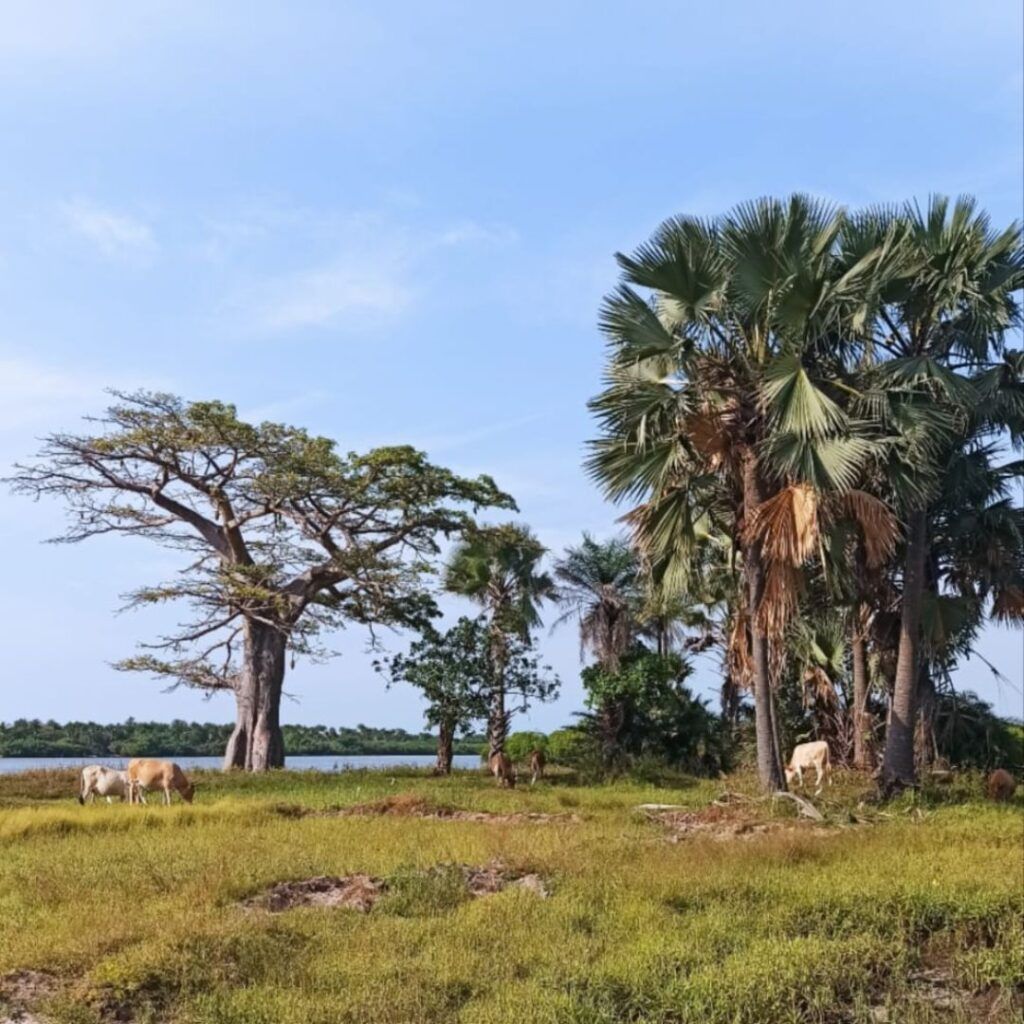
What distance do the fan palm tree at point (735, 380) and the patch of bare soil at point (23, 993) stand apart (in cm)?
1163

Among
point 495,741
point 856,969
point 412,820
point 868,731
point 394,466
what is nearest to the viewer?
point 856,969

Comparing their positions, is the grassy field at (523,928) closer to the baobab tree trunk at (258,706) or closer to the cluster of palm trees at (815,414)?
the cluster of palm trees at (815,414)

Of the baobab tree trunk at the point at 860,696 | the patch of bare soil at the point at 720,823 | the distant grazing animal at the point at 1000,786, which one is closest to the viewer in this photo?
the patch of bare soil at the point at 720,823

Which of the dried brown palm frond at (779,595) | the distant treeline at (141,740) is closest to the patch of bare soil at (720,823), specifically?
the dried brown palm frond at (779,595)

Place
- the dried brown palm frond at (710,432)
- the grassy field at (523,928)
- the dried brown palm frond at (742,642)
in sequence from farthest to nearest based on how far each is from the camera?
1. the dried brown palm frond at (742,642)
2. the dried brown palm frond at (710,432)
3. the grassy field at (523,928)

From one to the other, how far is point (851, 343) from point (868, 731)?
8135 mm

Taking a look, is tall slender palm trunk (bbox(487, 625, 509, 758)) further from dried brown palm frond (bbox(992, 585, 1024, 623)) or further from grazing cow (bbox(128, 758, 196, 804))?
dried brown palm frond (bbox(992, 585, 1024, 623))

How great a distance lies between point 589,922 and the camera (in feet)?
27.5

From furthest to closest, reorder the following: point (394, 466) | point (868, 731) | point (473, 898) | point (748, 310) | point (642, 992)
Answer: point (394, 466) < point (868, 731) < point (748, 310) < point (473, 898) < point (642, 992)

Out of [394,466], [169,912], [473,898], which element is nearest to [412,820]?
[473,898]

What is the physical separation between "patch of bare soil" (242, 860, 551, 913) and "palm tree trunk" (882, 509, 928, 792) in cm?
1012

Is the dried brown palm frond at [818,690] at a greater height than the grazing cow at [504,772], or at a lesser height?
greater

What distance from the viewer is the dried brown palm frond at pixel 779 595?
16406 mm

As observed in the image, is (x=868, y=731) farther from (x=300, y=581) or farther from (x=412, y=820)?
(x=300, y=581)
